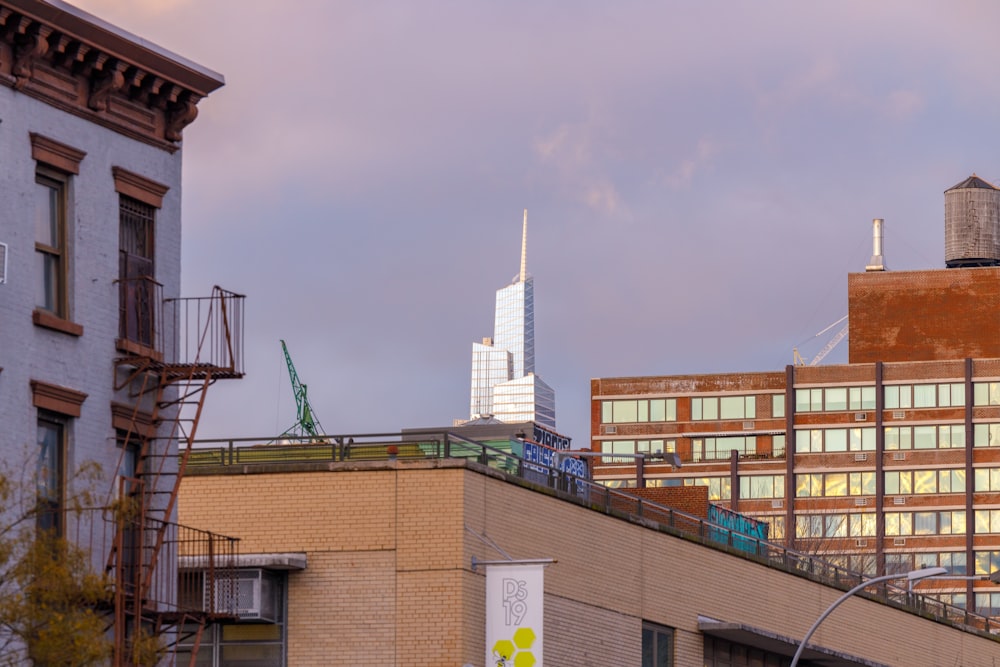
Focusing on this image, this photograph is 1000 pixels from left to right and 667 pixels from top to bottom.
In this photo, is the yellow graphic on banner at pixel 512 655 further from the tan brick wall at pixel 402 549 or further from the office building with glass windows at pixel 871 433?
the office building with glass windows at pixel 871 433

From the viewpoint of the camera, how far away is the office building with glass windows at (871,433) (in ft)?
507

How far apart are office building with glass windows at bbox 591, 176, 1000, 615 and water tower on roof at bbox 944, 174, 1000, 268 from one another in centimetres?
965

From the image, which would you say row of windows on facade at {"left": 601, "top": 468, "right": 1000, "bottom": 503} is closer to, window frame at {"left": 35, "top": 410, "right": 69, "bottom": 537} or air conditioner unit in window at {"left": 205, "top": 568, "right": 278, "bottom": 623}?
air conditioner unit in window at {"left": 205, "top": 568, "right": 278, "bottom": 623}

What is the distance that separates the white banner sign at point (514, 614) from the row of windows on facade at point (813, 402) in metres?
119

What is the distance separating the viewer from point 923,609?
218ft

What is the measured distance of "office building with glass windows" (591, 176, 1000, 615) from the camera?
6088 inches

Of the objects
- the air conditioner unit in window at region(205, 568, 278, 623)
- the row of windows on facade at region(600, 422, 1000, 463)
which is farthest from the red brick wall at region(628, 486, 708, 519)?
the row of windows on facade at region(600, 422, 1000, 463)

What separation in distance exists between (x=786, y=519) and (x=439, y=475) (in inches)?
4599

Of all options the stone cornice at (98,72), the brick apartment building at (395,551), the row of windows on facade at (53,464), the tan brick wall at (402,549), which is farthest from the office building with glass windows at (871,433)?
the row of windows on facade at (53,464)

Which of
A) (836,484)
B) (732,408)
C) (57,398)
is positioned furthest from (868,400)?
(57,398)

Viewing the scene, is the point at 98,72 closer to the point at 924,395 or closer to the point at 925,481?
the point at 925,481

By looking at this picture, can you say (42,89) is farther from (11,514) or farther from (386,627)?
(386,627)

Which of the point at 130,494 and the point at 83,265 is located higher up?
the point at 83,265

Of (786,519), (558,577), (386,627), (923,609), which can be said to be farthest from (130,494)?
(786,519)
